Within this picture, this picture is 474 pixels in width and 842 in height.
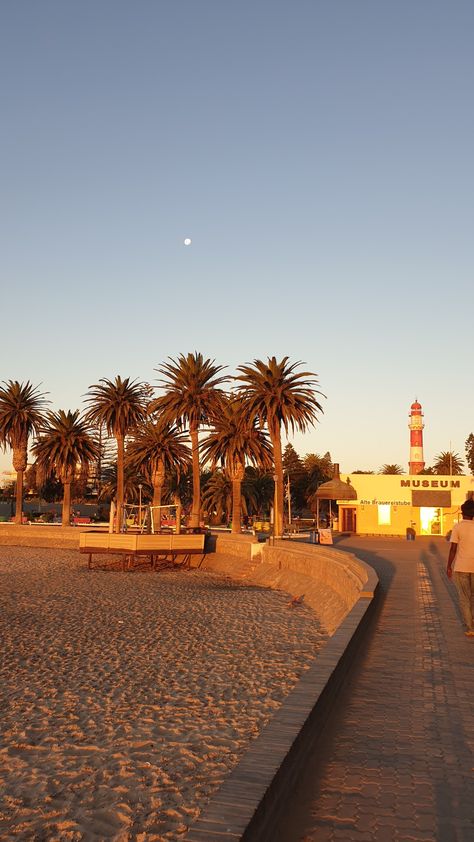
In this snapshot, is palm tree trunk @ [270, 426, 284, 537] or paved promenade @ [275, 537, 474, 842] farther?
palm tree trunk @ [270, 426, 284, 537]

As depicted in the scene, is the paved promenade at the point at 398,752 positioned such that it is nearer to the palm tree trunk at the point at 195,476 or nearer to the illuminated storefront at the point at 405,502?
the palm tree trunk at the point at 195,476

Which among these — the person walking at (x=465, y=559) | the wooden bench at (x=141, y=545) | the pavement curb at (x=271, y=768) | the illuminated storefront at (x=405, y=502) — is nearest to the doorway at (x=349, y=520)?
the illuminated storefront at (x=405, y=502)

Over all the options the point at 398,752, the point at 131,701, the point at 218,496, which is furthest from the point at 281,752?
the point at 218,496

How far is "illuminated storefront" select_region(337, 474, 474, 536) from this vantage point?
2153 inches

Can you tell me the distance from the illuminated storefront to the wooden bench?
62.0 feet

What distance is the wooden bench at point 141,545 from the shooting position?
39469 millimetres

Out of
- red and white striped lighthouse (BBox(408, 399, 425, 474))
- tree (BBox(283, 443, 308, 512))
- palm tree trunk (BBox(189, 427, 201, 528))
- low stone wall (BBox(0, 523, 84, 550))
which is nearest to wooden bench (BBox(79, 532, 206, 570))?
palm tree trunk (BBox(189, 427, 201, 528))

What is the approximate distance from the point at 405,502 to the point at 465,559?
45.0 m

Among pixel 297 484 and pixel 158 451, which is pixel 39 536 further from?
pixel 297 484

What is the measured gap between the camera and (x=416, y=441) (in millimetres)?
157375

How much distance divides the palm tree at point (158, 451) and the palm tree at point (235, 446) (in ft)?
31.7

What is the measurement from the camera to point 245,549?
39.2m

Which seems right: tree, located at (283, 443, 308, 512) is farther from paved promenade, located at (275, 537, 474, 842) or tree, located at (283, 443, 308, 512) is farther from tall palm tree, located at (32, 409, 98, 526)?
paved promenade, located at (275, 537, 474, 842)

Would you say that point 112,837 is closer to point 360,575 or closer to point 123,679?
point 123,679
